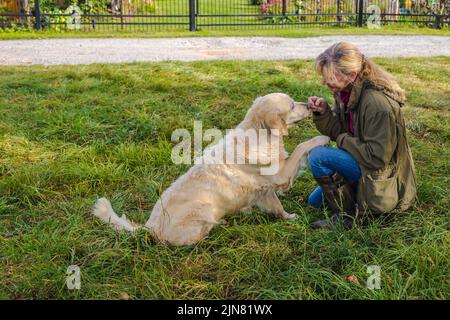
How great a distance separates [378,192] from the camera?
157 inches

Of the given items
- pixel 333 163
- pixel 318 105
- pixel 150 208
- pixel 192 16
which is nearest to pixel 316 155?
pixel 333 163

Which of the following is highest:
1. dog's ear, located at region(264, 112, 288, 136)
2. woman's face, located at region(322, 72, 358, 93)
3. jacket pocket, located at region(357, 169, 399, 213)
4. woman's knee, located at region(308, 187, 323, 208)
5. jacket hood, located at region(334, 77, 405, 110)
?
woman's face, located at region(322, 72, 358, 93)

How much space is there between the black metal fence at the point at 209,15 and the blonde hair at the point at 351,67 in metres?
12.3

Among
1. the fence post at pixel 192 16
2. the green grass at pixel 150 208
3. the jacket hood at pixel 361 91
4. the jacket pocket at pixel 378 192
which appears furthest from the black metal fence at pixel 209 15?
the jacket pocket at pixel 378 192

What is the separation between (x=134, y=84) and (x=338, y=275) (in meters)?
5.67

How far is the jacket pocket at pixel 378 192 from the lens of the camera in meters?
4.00

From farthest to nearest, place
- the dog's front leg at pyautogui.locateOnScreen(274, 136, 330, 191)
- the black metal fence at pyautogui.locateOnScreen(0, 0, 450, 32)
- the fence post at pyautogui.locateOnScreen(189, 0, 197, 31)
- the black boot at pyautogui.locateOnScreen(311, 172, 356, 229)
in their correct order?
the fence post at pyautogui.locateOnScreen(189, 0, 197, 31) → the black metal fence at pyautogui.locateOnScreen(0, 0, 450, 32) → the dog's front leg at pyautogui.locateOnScreen(274, 136, 330, 191) → the black boot at pyautogui.locateOnScreen(311, 172, 356, 229)

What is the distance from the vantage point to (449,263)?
3.51 meters

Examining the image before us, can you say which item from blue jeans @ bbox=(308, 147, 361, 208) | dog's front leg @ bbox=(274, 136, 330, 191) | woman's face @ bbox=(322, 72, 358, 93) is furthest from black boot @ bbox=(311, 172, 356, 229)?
woman's face @ bbox=(322, 72, 358, 93)

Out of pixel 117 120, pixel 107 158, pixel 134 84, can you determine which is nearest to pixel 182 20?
pixel 134 84

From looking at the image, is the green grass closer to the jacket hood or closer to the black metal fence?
the jacket hood

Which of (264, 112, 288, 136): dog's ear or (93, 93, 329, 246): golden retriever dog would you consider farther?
(264, 112, 288, 136): dog's ear

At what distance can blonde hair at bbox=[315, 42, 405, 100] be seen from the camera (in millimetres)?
4016
